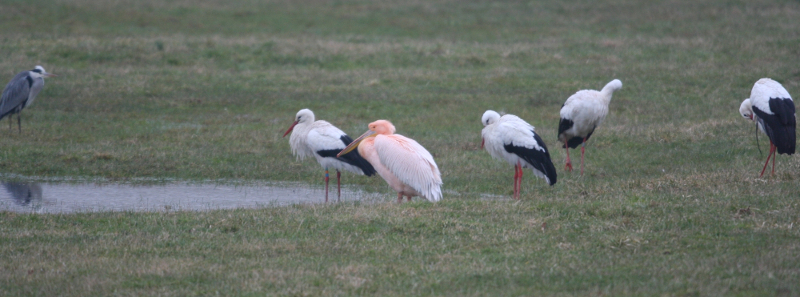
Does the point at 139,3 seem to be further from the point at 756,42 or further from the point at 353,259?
the point at 353,259

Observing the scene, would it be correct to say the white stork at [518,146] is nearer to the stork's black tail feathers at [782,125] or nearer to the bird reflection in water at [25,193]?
the stork's black tail feathers at [782,125]

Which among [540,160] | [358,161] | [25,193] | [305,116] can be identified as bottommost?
[25,193]

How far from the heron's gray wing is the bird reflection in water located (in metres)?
4.18

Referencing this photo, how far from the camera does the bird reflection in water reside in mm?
8562

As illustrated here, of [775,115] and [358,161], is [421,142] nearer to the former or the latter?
[358,161]

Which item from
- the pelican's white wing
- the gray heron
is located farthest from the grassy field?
the pelican's white wing

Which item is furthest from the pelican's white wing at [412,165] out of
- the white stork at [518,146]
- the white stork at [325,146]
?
the white stork at [518,146]

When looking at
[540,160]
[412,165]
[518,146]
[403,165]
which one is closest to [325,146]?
[403,165]

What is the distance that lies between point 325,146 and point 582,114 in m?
3.63

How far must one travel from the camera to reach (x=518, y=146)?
884 cm

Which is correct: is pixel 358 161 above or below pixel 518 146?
below

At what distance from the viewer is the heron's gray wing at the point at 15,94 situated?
13.2 m

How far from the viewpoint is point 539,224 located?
6449 mm

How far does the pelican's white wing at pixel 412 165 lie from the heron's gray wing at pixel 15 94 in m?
7.83
